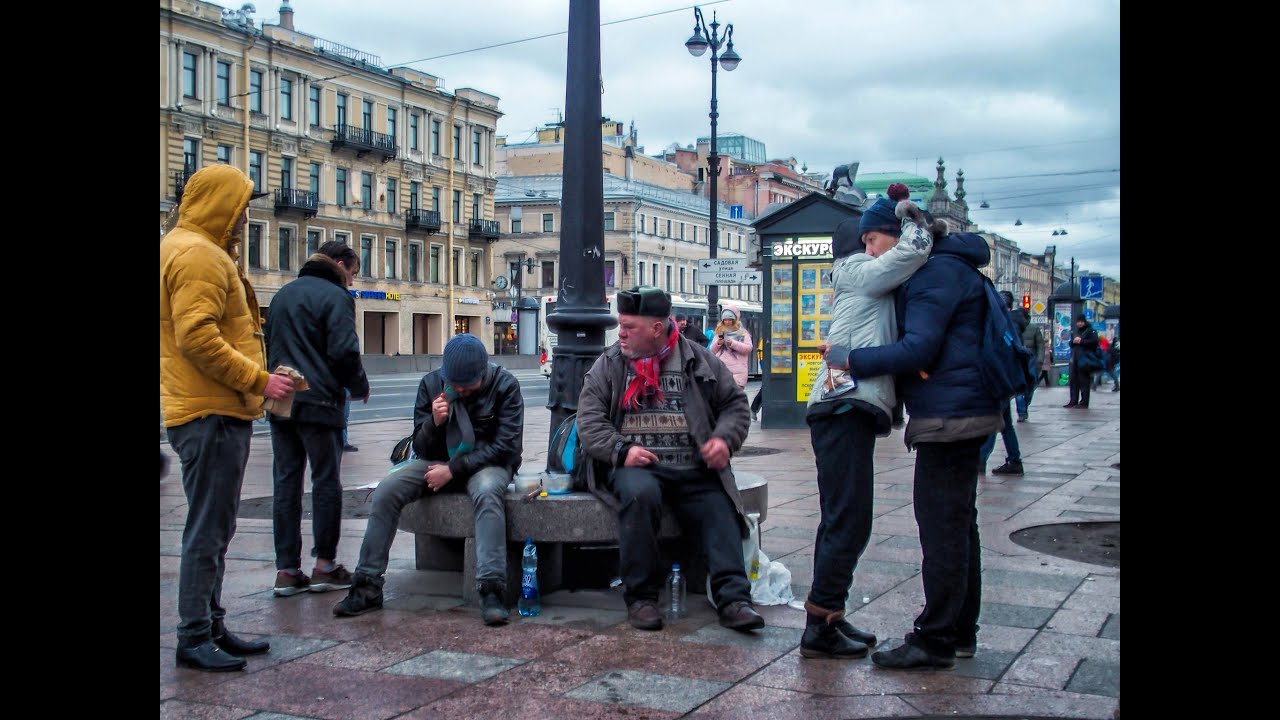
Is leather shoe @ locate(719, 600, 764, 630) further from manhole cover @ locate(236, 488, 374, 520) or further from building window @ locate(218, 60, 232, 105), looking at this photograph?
building window @ locate(218, 60, 232, 105)

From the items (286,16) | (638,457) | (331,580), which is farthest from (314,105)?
(638,457)

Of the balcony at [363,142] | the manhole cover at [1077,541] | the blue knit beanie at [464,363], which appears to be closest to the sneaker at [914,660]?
the blue knit beanie at [464,363]

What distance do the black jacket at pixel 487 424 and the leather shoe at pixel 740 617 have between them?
4.43 ft

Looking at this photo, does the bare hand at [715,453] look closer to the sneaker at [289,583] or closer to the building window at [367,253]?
the sneaker at [289,583]

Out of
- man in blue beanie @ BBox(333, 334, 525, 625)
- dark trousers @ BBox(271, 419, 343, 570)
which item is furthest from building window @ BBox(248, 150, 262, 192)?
man in blue beanie @ BBox(333, 334, 525, 625)

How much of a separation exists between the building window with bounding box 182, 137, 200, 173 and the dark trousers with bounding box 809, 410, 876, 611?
4724 centimetres

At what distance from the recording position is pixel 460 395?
18.8 ft

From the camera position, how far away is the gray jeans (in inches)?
210

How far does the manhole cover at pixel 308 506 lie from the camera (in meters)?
8.30

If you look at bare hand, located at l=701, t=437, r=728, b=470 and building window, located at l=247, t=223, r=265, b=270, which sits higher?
building window, located at l=247, t=223, r=265, b=270

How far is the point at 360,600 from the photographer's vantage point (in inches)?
211
